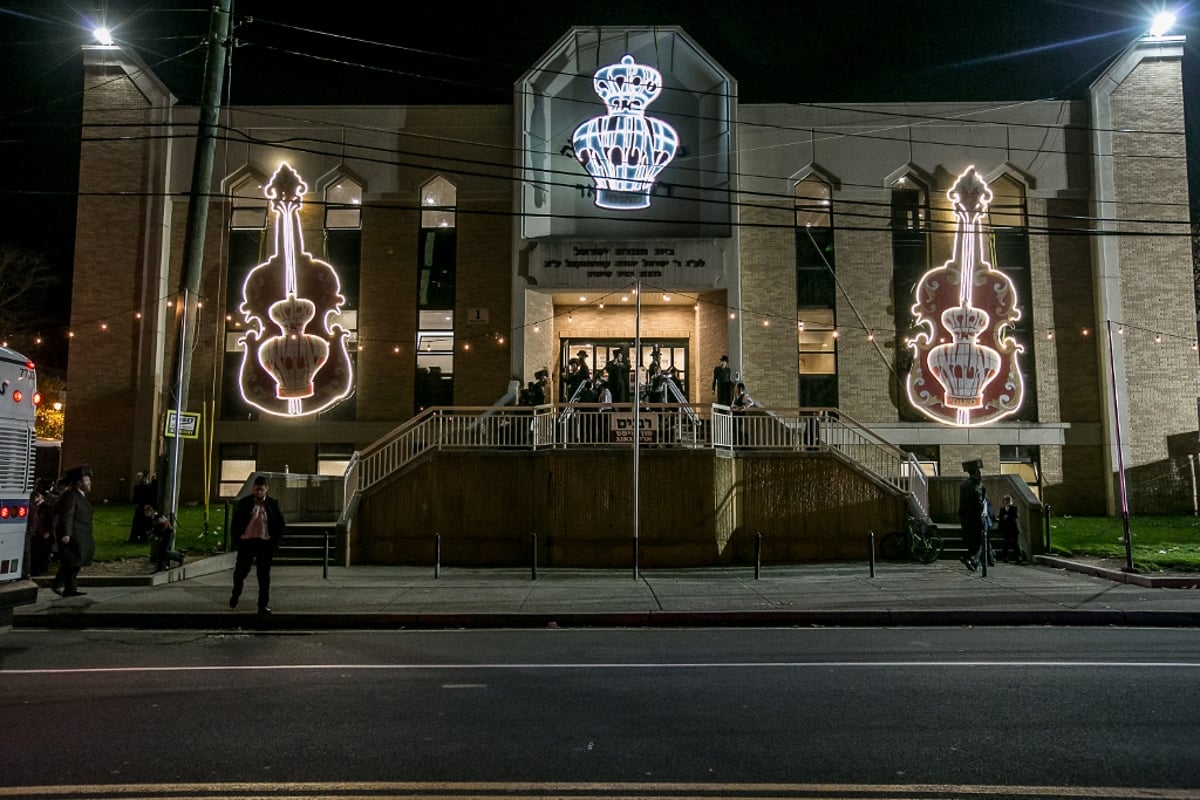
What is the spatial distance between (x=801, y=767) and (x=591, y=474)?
1238 cm

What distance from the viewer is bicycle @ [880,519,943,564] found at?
17016 mm

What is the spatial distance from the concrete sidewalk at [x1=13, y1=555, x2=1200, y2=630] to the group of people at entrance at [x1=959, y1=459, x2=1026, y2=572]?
45 cm

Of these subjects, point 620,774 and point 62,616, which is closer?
point 620,774

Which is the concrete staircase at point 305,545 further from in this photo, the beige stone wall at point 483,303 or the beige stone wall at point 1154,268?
the beige stone wall at point 1154,268

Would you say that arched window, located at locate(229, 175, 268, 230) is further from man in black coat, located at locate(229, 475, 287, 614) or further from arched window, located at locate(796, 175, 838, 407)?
man in black coat, located at locate(229, 475, 287, 614)

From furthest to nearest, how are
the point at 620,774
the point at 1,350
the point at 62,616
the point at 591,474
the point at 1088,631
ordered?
the point at 591,474, the point at 62,616, the point at 1088,631, the point at 1,350, the point at 620,774

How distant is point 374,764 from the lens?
5027 millimetres

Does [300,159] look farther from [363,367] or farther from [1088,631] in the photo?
[1088,631]

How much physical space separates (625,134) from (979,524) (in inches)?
581

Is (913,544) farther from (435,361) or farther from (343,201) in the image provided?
(343,201)

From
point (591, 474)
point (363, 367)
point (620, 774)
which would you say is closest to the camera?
point (620, 774)

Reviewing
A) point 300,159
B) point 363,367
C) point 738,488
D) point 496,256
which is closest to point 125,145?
point 300,159

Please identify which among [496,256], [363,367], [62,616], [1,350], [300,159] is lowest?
[62,616]

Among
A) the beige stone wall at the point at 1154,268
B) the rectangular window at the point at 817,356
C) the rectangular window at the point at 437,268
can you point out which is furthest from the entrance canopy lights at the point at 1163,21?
the rectangular window at the point at 437,268
